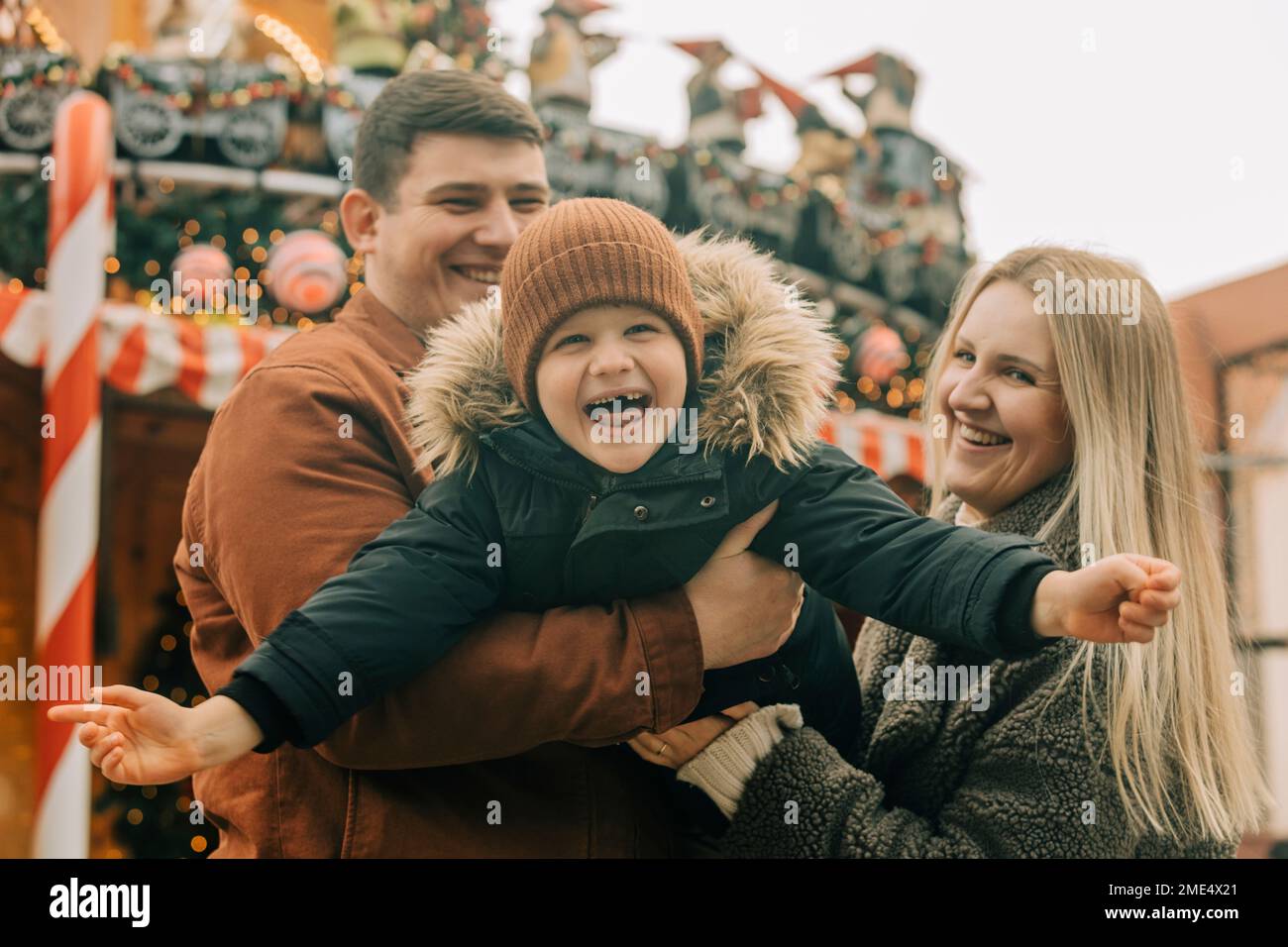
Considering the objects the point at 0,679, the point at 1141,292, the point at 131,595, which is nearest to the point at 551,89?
the point at 131,595

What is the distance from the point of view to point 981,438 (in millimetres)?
1513

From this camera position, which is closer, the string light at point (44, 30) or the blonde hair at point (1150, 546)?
the blonde hair at point (1150, 546)

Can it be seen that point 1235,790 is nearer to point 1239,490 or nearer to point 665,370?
point 665,370

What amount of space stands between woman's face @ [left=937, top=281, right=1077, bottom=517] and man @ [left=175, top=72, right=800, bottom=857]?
0.33 m

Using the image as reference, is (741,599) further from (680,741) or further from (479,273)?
(479,273)

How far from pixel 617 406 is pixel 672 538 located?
144 millimetres

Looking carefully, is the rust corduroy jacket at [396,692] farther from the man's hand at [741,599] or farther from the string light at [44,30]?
the string light at [44,30]

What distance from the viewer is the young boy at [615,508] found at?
114 centimetres

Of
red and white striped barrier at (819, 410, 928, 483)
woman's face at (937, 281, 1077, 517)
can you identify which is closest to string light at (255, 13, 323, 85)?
red and white striped barrier at (819, 410, 928, 483)

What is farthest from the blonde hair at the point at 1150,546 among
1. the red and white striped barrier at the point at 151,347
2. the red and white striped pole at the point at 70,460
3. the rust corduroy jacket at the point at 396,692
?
the red and white striped barrier at the point at 151,347

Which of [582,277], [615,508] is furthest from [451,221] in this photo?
[615,508]

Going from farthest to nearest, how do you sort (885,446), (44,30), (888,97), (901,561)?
(888,97)
(44,30)
(885,446)
(901,561)

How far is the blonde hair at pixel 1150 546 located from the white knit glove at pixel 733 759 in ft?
1.03
